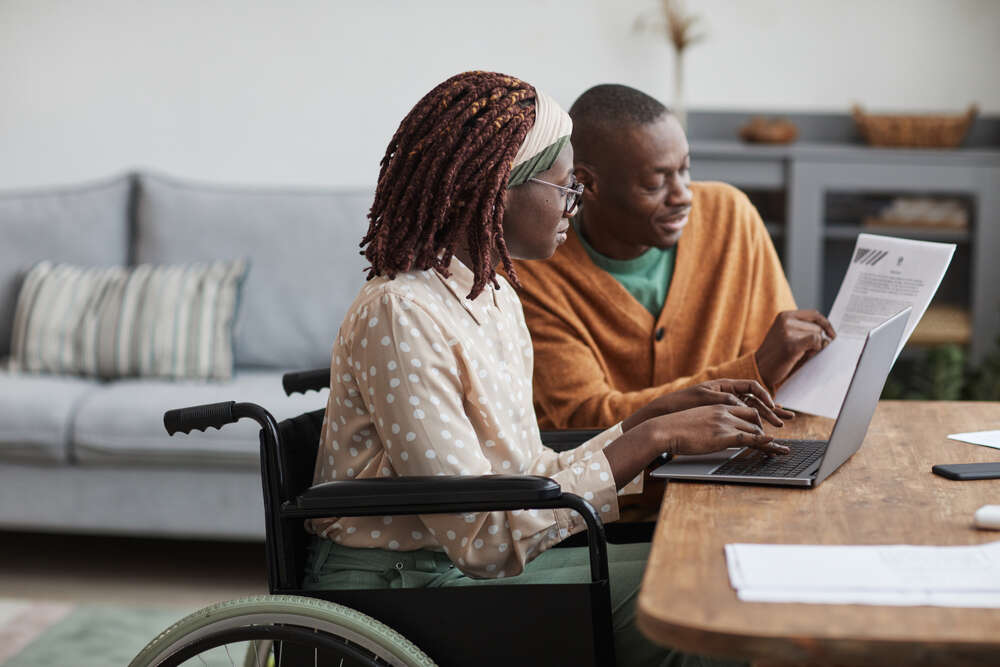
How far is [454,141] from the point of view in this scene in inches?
46.6

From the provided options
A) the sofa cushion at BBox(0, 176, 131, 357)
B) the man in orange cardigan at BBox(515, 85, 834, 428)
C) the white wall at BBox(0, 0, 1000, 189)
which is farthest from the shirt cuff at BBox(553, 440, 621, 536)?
the white wall at BBox(0, 0, 1000, 189)

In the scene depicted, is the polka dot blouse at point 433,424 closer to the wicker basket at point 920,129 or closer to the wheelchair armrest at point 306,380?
the wheelchair armrest at point 306,380

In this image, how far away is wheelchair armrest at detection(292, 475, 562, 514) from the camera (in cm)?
99

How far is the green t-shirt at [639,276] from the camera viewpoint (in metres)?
1.78

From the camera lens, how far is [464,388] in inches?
45.1

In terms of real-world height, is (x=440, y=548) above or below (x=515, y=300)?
below

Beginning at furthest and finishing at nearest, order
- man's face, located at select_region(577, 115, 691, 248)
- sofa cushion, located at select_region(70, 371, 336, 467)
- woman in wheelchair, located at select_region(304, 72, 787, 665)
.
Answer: sofa cushion, located at select_region(70, 371, 336, 467), man's face, located at select_region(577, 115, 691, 248), woman in wheelchair, located at select_region(304, 72, 787, 665)

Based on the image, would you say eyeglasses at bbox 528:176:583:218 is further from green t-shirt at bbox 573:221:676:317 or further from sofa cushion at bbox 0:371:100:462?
sofa cushion at bbox 0:371:100:462

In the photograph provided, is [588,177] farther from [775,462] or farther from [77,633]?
[77,633]

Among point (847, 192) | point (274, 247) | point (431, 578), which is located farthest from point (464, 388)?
point (847, 192)

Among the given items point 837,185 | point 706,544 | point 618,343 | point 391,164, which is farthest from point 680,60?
point 706,544

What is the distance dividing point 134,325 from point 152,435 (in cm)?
44

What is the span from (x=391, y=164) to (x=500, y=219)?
0.14m

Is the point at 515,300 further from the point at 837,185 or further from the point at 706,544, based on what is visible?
the point at 837,185
